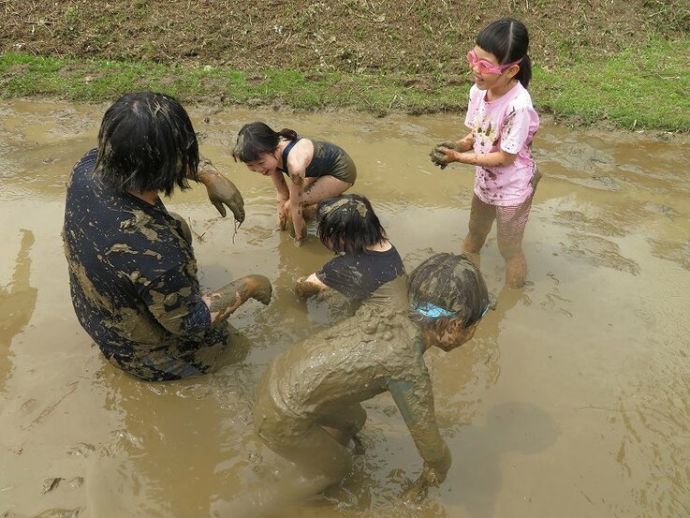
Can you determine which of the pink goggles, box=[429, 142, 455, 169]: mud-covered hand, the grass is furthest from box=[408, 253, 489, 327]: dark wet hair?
the grass

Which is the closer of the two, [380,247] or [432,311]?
[432,311]

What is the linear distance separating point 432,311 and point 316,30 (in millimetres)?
6040

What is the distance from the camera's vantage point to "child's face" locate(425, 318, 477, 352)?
207 cm

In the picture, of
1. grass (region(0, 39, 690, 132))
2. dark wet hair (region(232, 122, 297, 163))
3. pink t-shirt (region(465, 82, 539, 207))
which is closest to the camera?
pink t-shirt (region(465, 82, 539, 207))

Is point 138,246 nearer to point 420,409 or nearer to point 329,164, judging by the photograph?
point 420,409

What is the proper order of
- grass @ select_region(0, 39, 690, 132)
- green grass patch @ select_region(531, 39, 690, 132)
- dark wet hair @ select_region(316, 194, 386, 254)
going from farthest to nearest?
grass @ select_region(0, 39, 690, 132)
green grass patch @ select_region(531, 39, 690, 132)
dark wet hair @ select_region(316, 194, 386, 254)

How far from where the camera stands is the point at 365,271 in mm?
3043

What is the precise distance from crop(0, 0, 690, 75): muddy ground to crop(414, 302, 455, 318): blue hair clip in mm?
5005

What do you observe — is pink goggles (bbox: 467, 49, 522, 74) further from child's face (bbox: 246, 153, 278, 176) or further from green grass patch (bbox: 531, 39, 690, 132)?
green grass patch (bbox: 531, 39, 690, 132)

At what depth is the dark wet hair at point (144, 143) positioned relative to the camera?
2.06 meters

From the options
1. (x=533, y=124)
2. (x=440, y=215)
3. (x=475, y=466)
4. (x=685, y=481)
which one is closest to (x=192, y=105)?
(x=440, y=215)

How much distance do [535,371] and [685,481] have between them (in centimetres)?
87

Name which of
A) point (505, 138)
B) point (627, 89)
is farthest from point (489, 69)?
point (627, 89)

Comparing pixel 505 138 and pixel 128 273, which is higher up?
pixel 505 138
